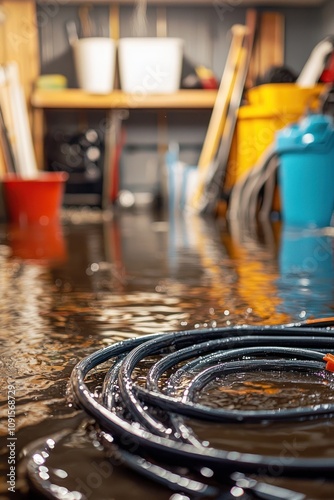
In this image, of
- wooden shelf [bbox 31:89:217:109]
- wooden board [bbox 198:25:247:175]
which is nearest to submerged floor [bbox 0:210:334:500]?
wooden board [bbox 198:25:247:175]

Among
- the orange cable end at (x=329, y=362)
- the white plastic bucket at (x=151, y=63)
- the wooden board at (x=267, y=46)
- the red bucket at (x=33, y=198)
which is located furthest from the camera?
the wooden board at (x=267, y=46)

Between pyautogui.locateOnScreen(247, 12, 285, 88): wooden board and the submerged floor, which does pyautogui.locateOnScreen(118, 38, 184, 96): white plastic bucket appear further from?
the submerged floor

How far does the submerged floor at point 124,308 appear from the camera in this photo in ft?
2.00

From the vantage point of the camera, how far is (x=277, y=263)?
6.84 ft

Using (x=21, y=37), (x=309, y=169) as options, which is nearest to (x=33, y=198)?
(x=309, y=169)

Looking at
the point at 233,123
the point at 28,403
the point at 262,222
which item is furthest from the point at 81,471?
the point at 233,123

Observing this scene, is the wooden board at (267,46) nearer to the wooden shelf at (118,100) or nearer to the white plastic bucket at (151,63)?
the wooden shelf at (118,100)

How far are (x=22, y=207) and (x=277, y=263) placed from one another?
2460mm

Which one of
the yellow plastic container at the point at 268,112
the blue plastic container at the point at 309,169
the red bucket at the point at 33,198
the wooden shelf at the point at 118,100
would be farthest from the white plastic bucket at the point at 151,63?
the blue plastic container at the point at 309,169

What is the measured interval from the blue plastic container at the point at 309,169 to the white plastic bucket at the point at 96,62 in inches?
102

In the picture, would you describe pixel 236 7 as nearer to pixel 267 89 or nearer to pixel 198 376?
pixel 267 89

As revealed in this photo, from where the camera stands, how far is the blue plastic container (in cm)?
362

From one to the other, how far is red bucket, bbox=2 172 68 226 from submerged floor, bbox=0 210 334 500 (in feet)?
2.93

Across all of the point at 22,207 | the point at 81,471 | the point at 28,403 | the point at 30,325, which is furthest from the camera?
the point at 22,207
